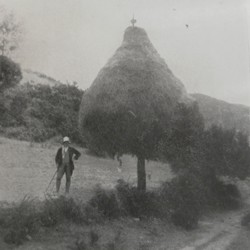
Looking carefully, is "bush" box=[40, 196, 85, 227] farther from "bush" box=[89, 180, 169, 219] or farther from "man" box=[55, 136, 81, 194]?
"man" box=[55, 136, 81, 194]

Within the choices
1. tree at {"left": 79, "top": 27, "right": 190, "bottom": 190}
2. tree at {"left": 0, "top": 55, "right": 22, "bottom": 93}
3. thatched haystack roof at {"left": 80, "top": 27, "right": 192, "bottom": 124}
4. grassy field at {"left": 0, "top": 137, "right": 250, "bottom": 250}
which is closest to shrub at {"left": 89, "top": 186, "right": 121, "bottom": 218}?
grassy field at {"left": 0, "top": 137, "right": 250, "bottom": 250}

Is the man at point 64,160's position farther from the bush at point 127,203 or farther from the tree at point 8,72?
the tree at point 8,72

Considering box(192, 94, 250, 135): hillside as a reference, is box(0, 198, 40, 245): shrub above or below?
below

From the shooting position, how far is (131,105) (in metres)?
13.1

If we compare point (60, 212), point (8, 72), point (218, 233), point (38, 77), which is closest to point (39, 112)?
point (8, 72)

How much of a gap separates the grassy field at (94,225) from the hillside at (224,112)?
17831 millimetres

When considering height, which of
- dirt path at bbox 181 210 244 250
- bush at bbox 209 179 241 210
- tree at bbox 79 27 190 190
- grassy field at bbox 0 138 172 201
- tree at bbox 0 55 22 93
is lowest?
dirt path at bbox 181 210 244 250

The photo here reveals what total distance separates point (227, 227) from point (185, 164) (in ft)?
13.6

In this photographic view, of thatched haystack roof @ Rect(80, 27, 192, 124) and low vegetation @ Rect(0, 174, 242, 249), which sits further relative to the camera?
thatched haystack roof @ Rect(80, 27, 192, 124)

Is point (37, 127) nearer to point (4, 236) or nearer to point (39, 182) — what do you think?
point (39, 182)

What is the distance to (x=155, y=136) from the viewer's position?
44.1 ft

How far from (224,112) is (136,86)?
94.9ft

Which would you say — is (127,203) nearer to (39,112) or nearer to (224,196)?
(224,196)

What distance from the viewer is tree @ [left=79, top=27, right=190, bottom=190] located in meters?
13.1
